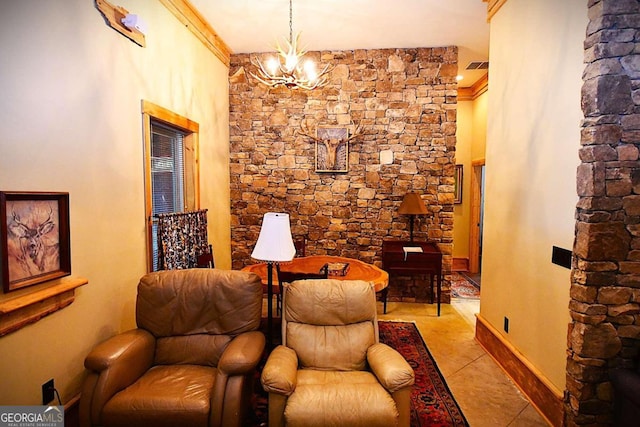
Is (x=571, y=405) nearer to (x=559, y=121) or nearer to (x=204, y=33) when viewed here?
(x=559, y=121)

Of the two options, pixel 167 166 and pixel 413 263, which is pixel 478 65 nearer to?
pixel 413 263

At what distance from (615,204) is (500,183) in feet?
4.06

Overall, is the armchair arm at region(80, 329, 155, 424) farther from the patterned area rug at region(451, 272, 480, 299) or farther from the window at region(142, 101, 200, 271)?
the patterned area rug at region(451, 272, 480, 299)

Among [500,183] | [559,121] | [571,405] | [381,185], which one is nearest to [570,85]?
[559,121]

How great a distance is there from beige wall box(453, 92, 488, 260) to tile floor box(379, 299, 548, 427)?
2166 millimetres

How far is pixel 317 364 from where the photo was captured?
220 centimetres

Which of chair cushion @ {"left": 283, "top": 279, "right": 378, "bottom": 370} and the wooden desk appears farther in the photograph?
the wooden desk

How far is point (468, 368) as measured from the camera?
2.95 metres

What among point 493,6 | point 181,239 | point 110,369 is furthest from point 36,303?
point 493,6

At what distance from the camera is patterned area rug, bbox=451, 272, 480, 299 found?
503 centimetres

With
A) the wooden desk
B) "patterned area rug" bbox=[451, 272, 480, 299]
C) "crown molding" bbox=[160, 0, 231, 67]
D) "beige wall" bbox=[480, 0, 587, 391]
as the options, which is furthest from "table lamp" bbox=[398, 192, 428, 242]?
"crown molding" bbox=[160, 0, 231, 67]

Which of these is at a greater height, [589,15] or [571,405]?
[589,15]

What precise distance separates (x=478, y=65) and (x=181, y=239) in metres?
4.89

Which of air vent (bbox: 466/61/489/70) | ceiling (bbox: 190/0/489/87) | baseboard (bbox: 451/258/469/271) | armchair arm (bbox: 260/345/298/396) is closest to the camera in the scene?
armchair arm (bbox: 260/345/298/396)
